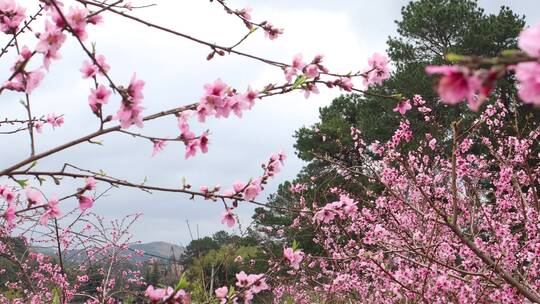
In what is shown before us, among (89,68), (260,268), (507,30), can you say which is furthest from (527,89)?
(260,268)

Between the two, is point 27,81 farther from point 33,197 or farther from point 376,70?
point 376,70

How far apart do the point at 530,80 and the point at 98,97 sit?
1656mm

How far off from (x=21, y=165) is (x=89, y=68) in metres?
0.48

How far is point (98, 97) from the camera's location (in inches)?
76.1

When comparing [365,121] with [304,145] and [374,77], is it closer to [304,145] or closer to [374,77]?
[304,145]

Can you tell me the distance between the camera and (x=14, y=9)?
2.29m

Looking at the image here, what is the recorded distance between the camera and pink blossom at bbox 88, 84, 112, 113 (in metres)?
1.91

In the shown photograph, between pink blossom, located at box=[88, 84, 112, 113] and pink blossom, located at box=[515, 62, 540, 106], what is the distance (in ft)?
5.31

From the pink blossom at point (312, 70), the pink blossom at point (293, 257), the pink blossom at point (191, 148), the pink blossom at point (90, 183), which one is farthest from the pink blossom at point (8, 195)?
the pink blossom at point (312, 70)

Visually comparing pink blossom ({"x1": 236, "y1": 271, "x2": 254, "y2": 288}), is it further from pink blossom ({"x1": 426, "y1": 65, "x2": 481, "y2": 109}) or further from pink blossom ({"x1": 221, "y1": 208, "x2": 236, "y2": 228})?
pink blossom ({"x1": 426, "y1": 65, "x2": 481, "y2": 109})

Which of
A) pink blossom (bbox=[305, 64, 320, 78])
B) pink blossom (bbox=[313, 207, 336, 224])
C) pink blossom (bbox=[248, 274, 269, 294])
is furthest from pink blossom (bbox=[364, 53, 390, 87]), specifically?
pink blossom (bbox=[248, 274, 269, 294])

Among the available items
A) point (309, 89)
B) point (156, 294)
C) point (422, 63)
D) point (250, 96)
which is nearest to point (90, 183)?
point (156, 294)

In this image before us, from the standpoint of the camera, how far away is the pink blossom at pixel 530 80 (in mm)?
701

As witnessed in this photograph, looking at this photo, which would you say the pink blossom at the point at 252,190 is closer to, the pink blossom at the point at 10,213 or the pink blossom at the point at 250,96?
the pink blossom at the point at 250,96
